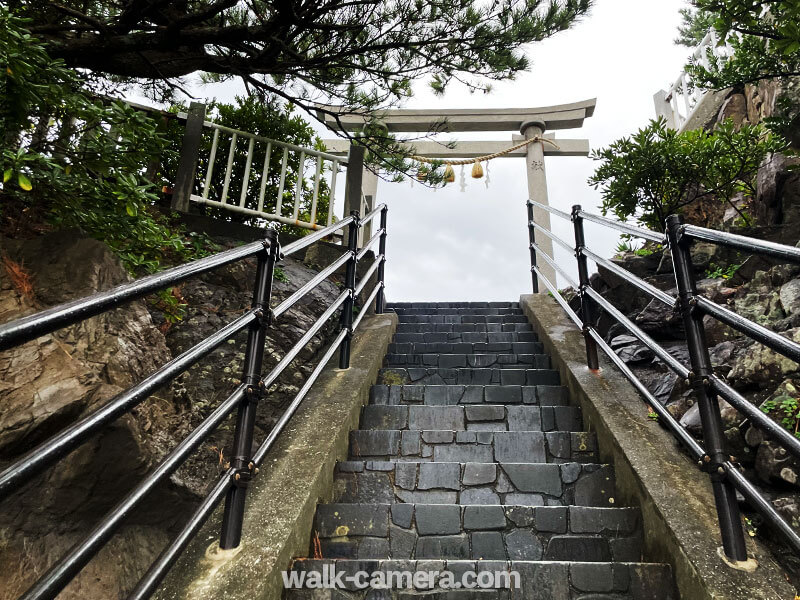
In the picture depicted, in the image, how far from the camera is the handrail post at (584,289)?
9.09 ft

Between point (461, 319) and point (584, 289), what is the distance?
6.04 ft

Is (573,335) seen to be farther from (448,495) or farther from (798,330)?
(448,495)

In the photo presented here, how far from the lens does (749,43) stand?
10.7ft

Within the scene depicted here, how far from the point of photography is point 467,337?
13.6ft

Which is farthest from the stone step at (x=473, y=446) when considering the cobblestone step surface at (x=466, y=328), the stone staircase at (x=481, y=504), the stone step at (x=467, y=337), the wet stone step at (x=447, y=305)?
the wet stone step at (x=447, y=305)

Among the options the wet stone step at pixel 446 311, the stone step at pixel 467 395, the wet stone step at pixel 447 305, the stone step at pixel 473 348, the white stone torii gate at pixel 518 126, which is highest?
the white stone torii gate at pixel 518 126

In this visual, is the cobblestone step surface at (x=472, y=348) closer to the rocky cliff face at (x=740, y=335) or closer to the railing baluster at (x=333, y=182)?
the rocky cliff face at (x=740, y=335)

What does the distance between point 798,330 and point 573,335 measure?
1.47 m

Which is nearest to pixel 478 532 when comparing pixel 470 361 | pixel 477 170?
pixel 470 361

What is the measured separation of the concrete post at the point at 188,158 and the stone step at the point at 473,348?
236 centimetres

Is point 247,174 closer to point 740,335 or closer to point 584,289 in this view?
point 584,289

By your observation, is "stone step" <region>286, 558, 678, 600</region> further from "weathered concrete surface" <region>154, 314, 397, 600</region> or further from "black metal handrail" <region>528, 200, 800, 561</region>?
"black metal handrail" <region>528, 200, 800, 561</region>

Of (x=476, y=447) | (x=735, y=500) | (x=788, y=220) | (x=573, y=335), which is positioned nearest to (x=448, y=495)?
(x=476, y=447)

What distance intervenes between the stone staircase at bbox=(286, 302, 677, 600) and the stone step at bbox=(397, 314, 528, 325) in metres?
1.63
